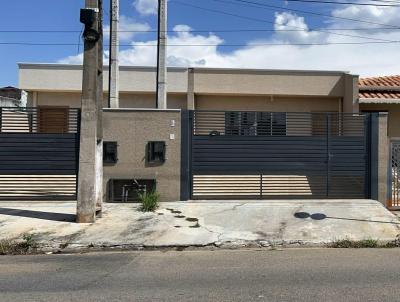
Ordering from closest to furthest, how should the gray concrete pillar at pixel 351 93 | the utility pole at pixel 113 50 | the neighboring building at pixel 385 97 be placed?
the utility pole at pixel 113 50 < the gray concrete pillar at pixel 351 93 < the neighboring building at pixel 385 97

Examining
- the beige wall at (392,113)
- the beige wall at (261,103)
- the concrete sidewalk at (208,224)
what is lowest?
the concrete sidewalk at (208,224)

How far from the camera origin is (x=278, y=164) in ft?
42.5

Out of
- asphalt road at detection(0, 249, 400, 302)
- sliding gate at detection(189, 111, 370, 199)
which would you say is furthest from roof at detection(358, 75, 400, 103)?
asphalt road at detection(0, 249, 400, 302)

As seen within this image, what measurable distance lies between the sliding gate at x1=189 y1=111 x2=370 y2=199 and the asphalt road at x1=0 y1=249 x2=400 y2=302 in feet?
14.8

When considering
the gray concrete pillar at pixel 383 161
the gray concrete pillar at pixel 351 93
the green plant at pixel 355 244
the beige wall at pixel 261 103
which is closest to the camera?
the green plant at pixel 355 244

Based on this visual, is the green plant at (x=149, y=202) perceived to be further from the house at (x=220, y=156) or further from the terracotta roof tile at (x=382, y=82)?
the terracotta roof tile at (x=382, y=82)

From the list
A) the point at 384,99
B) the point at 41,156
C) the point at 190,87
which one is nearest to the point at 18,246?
the point at 41,156

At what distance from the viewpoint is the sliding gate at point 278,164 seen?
12.9 meters

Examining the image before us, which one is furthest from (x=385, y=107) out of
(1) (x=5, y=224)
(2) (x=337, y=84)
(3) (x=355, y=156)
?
(1) (x=5, y=224)

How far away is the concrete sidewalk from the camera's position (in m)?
9.20

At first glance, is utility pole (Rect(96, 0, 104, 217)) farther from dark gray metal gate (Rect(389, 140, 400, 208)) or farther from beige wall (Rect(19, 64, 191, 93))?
beige wall (Rect(19, 64, 191, 93))

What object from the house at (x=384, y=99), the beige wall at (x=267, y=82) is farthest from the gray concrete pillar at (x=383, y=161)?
the beige wall at (x=267, y=82)

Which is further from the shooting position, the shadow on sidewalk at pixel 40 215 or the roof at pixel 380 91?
the roof at pixel 380 91

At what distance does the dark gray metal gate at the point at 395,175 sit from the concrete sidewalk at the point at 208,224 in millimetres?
685
